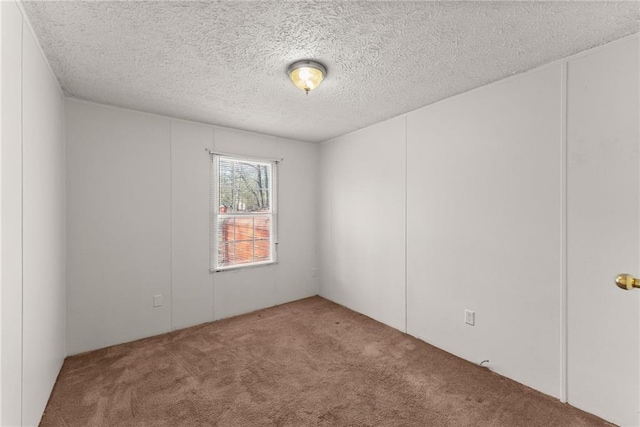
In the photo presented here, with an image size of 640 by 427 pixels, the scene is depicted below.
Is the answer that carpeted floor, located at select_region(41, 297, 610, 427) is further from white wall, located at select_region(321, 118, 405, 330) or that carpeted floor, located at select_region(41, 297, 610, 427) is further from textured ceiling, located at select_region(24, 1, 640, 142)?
textured ceiling, located at select_region(24, 1, 640, 142)

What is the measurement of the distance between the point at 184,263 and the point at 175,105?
1.74 m

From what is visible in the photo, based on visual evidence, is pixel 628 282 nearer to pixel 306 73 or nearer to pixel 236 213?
pixel 306 73

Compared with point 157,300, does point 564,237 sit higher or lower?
higher

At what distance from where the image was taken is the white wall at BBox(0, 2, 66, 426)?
1336mm

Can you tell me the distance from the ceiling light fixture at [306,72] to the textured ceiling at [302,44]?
5 cm

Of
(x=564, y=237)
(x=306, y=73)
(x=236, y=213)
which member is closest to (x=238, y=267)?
(x=236, y=213)

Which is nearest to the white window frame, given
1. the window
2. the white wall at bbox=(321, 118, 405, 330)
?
the window

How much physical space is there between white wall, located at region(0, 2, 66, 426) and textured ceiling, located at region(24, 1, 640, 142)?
281 mm

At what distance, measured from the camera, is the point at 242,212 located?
12.5 feet

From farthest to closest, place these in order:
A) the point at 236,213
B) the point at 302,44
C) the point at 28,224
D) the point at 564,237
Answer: the point at 236,213, the point at 564,237, the point at 302,44, the point at 28,224

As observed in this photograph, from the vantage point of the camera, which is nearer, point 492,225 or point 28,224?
point 28,224

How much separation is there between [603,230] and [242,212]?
3.49 metres

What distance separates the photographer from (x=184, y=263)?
3324 millimetres

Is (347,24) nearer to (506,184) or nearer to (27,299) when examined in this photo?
(506,184)
